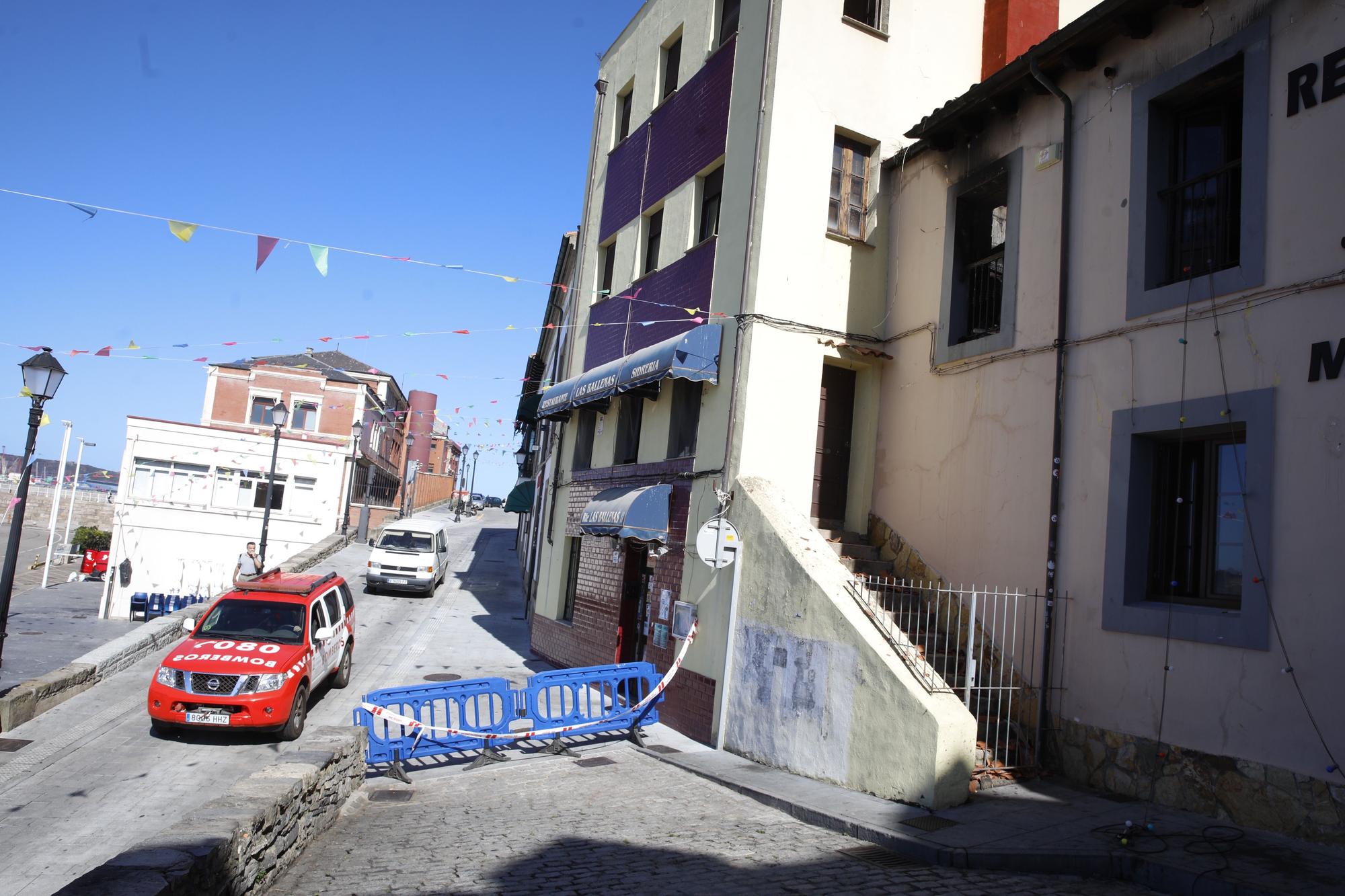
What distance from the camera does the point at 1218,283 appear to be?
740 centimetres

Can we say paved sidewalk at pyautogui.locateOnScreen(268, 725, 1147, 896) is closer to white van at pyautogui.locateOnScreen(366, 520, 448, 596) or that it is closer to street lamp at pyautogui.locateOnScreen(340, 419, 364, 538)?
white van at pyautogui.locateOnScreen(366, 520, 448, 596)

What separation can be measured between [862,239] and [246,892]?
10528mm

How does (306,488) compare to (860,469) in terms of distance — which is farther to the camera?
(306,488)

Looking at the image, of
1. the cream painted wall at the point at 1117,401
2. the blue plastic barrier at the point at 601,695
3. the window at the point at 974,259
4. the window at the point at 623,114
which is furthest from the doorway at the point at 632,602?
the window at the point at 623,114

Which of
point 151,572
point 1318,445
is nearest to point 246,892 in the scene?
point 1318,445

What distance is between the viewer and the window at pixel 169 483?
37.1 m

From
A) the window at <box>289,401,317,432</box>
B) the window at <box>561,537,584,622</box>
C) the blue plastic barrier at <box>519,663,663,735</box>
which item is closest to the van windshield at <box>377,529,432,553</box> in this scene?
the window at <box>561,537,584,622</box>

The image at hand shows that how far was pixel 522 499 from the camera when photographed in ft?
92.6

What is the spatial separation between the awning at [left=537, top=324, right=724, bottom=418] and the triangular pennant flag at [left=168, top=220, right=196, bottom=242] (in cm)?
616

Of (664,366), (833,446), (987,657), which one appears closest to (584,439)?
(664,366)

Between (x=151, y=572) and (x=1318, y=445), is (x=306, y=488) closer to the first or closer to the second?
(x=151, y=572)

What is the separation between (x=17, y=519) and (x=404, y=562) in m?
15.0

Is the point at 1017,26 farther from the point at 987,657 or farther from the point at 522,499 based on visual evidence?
the point at 522,499

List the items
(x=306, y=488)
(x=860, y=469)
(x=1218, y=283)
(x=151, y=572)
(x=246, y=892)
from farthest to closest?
(x=306, y=488) → (x=151, y=572) → (x=860, y=469) → (x=1218, y=283) → (x=246, y=892)
